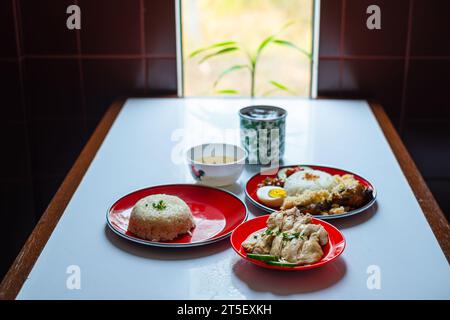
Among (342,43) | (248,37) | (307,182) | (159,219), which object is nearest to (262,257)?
(159,219)

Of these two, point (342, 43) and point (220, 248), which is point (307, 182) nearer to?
point (220, 248)

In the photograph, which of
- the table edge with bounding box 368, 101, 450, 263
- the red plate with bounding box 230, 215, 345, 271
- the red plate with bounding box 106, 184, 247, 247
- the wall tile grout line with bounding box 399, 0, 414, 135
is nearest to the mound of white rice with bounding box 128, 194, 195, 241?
the red plate with bounding box 106, 184, 247, 247

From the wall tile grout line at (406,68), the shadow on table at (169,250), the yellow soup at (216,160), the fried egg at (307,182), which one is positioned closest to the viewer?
the shadow on table at (169,250)

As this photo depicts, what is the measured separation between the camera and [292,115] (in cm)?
257

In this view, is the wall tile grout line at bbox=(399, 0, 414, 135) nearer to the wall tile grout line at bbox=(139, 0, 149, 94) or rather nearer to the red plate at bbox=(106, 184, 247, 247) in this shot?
the wall tile grout line at bbox=(139, 0, 149, 94)

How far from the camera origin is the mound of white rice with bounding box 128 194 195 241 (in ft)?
5.20

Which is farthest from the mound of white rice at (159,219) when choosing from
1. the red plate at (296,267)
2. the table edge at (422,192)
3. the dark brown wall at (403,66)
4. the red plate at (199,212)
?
the dark brown wall at (403,66)

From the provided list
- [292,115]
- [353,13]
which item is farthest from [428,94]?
[292,115]

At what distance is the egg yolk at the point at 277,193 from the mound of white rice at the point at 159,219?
9.2 inches

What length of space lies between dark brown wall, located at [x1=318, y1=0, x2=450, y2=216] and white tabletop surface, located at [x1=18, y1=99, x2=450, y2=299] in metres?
0.44

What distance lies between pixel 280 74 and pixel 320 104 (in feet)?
4.69

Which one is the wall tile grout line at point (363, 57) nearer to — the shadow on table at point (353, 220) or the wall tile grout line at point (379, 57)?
the wall tile grout line at point (379, 57)

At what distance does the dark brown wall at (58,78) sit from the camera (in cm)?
272

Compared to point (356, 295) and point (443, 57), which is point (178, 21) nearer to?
point (443, 57)
